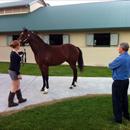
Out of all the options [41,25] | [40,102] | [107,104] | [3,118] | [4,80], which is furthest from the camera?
[41,25]

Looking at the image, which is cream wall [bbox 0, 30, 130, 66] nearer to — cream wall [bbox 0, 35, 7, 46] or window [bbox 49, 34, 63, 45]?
window [bbox 49, 34, 63, 45]

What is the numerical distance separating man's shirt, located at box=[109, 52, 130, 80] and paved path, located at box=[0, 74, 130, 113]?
3.05 m

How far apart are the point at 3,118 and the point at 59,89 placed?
12.8 feet

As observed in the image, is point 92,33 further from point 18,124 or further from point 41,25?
point 18,124

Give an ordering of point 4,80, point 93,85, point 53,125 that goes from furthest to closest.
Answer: point 4,80 < point 93,85 < point 53,125

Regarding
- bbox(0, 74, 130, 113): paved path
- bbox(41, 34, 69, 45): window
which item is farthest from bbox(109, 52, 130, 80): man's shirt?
bbox(41, 34, 69, 45): window

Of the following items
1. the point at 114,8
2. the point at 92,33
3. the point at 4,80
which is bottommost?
the point at 4,80

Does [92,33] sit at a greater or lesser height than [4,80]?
greater

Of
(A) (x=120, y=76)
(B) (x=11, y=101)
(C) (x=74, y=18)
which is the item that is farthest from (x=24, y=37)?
(C) (x=74, y=18)

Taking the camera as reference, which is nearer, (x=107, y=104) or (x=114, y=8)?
(x=107, y=104)

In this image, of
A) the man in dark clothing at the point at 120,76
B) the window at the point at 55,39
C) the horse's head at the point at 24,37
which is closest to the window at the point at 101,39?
the window at the point at 55,39

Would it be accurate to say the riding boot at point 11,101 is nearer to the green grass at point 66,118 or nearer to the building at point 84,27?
the green grass at point 66,118

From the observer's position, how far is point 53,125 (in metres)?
6.36

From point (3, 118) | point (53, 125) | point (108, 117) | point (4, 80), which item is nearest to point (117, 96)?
point (108, 117)
